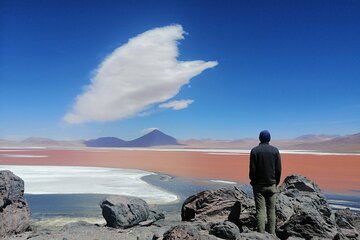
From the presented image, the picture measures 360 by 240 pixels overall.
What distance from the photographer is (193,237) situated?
17.5 feet

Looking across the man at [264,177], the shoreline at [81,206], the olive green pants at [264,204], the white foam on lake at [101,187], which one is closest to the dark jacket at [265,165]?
the man at [264,177]

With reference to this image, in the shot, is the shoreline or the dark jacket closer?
the dark jacket

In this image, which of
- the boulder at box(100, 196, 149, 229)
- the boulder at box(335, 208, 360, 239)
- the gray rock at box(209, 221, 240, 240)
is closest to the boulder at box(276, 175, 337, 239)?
the boulder at box(335, 208, 360, 239)

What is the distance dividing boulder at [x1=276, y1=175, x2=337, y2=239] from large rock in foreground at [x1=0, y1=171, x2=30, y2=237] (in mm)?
5260

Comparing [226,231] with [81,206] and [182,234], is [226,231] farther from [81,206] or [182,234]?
[81,206]

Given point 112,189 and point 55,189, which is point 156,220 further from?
point 55,189

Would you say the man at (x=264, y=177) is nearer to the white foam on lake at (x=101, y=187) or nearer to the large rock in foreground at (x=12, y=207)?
the large rock in foreground at (x=12, y=207)

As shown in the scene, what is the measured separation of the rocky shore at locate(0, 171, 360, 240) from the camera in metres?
6.36

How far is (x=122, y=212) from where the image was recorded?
8.31 meters

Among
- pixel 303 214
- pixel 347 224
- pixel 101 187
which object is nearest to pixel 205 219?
pixel 303 214

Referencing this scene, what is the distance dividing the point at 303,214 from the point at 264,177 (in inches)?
39.1

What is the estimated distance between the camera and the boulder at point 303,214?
6.33 metres

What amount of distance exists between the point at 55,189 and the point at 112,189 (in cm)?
240

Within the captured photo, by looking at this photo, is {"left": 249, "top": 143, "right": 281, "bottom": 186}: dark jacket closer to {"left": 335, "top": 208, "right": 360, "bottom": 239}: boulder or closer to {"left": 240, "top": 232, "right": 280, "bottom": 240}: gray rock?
{"left": 240, "top": 232, "right": 280, "bottom": 240}: gray rock
